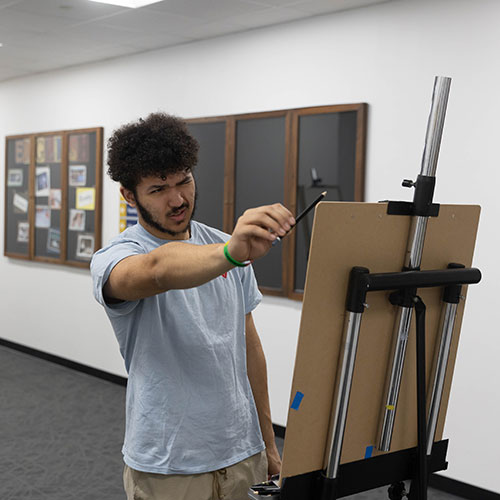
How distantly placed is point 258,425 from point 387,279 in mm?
566

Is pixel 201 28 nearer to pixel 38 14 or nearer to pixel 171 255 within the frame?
pixel 38 14

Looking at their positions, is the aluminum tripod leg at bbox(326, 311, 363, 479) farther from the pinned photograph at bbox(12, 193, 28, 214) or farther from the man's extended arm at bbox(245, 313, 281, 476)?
the pinned photograph at bbox(12, 193, 28, 214)

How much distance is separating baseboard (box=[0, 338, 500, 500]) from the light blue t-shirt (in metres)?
2.13

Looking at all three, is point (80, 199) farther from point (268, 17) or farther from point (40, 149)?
point (268, 17)

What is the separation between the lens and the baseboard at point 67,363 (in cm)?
548

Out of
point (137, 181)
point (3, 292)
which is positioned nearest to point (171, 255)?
point (137, 181)

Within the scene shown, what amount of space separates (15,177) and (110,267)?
17.6 feet

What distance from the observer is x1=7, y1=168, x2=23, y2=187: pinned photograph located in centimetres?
647

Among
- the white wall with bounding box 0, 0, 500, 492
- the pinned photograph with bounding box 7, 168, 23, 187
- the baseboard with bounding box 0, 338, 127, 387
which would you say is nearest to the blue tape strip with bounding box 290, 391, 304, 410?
the white wall with bounding box 0, 0, 500, 492

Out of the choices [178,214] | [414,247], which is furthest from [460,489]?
[178,214]

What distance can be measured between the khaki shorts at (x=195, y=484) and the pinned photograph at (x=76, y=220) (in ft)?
13.9

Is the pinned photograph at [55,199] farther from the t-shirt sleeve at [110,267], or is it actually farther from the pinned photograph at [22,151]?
the t-shirt sleeve at [110,267]

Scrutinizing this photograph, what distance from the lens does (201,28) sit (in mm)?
4340

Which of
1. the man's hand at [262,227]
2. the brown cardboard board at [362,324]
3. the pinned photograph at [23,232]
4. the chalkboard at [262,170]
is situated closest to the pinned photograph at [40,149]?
the pinned photograph at [23,232]
